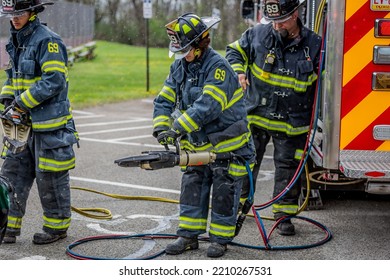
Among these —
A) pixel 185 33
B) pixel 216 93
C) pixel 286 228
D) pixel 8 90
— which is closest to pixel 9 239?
pixel 8 90

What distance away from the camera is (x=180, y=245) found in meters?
5.34

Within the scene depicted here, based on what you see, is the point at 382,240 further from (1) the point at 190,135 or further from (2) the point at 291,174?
(1) the point at 190,135

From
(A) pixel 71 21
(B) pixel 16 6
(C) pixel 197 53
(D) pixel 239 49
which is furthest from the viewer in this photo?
(A) pixel 71 21

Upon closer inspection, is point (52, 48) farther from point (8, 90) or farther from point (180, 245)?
point (180, 245)

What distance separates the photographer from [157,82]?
68.0 feet

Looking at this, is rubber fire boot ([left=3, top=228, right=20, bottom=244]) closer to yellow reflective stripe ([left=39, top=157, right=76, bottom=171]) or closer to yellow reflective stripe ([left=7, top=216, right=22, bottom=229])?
yellow reflective stripe ([left=7, top=216, right=22, bottom=229])

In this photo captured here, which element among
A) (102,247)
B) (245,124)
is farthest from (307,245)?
(102,247)

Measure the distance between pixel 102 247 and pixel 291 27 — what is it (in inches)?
84.7

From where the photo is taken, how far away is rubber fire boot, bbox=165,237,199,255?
17.5 ft

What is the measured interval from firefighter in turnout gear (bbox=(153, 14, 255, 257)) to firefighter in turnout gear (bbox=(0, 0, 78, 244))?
0.72m

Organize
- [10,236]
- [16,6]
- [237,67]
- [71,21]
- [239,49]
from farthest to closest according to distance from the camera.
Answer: [71,21], [239,49], [237,67], [10,236], [16,6]

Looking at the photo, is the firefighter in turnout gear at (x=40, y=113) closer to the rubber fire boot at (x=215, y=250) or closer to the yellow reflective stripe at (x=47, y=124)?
the yellow reflective stripe at (x=47, y=124)

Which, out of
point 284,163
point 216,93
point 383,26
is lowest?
point 284,163

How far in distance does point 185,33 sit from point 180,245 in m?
1.45
